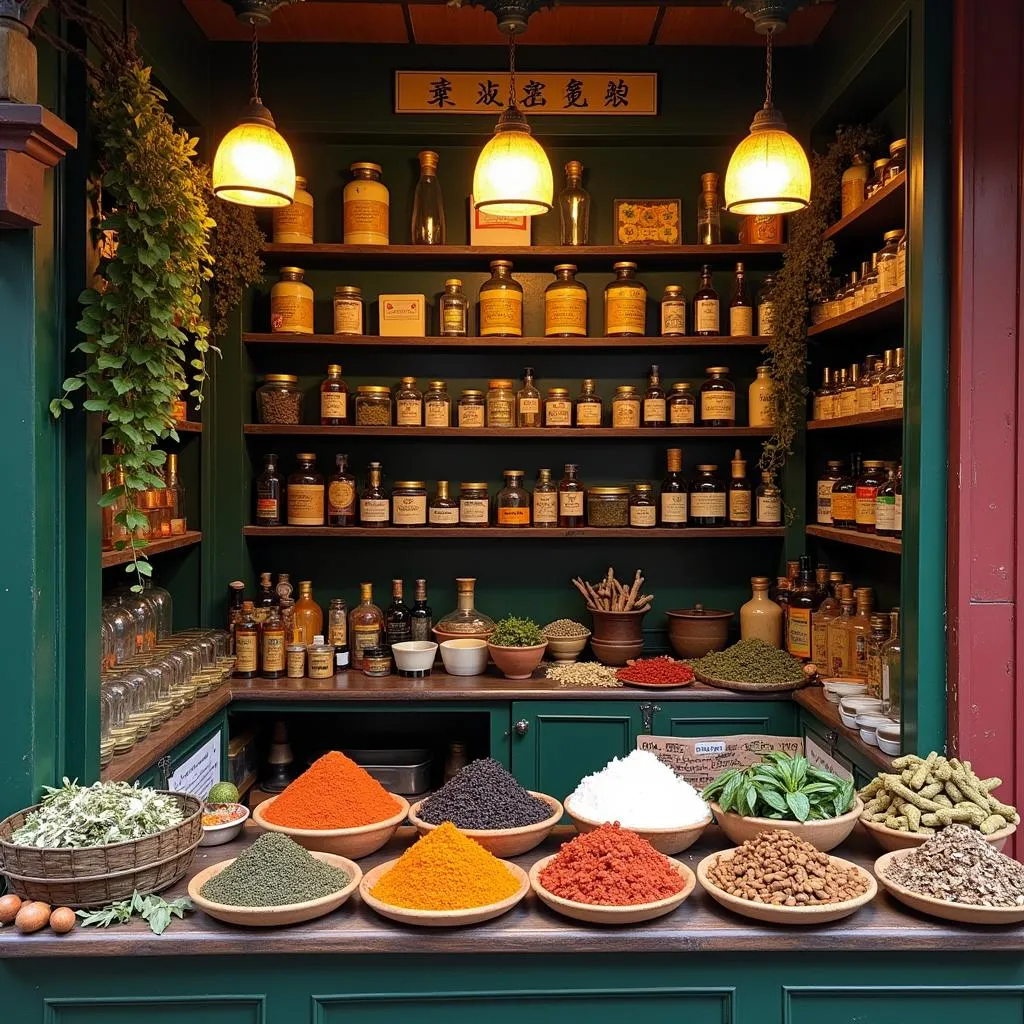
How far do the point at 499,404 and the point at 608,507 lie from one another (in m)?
0.57

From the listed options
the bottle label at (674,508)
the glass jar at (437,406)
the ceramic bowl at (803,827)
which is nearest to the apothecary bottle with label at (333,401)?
the glass jar at (437,406)

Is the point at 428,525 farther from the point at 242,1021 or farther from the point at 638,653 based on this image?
the point at 242,1021

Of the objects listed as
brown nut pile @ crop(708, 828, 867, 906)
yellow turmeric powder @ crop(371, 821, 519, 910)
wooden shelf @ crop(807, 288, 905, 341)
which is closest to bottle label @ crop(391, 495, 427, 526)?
wooden shelf @ crop(807, 288, 905, 341)

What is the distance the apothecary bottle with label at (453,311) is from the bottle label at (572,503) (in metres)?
0.71

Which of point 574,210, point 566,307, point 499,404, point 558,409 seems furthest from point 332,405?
point 574,210

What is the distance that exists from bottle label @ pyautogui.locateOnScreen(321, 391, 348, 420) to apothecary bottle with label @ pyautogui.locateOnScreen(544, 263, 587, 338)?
32.7 inches

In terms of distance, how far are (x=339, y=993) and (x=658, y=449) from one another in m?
2.72

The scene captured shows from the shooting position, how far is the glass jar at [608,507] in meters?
3.78

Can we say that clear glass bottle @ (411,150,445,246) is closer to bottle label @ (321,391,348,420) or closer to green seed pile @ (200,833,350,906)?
bottle label @ (321,391,348,420)

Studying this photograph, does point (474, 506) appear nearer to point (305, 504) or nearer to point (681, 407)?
point (305, 504)

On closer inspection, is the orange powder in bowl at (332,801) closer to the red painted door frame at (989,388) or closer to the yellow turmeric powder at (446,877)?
the yellow turmeric powder at (446,877)

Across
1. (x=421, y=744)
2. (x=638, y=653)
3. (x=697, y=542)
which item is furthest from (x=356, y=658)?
(x=697, y=542)

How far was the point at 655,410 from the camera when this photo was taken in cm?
379

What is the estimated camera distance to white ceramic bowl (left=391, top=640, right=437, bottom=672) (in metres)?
3.53
